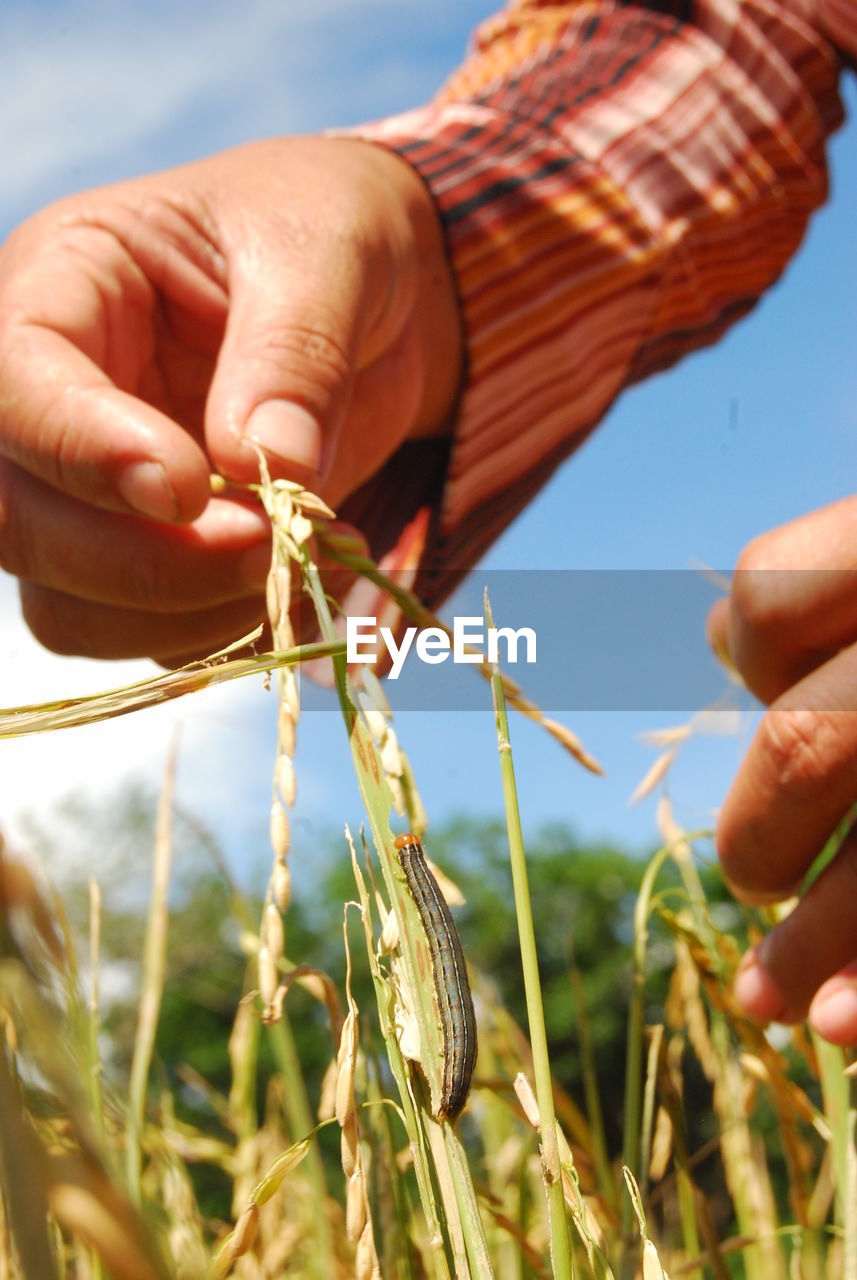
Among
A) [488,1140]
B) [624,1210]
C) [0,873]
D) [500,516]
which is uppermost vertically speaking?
[0,873]

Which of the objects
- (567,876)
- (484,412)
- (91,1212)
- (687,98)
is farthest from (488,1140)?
(567,876)

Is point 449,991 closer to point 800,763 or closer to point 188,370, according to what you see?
point 800,763

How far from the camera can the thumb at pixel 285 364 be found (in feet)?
1.91

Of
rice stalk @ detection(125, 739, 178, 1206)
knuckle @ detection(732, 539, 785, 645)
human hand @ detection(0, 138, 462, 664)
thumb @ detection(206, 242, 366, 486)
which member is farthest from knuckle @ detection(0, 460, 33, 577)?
knuckle @ detection(732, 539, 785, 645)

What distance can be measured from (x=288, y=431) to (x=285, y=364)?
0.05 metres

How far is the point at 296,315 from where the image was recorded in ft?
2.13

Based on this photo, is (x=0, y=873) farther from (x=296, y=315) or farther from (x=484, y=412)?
(x=484, y=412)

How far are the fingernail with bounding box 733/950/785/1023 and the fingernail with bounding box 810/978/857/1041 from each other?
1.7 inches

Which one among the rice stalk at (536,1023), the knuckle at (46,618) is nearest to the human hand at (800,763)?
the rice stalk at (536,1023)

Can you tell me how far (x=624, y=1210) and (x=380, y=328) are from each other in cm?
63

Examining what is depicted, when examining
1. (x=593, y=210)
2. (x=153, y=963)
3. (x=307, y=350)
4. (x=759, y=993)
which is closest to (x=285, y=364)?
(x=307, y=350)

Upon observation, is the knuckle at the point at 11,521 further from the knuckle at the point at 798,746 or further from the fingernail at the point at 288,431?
the knuckle at the point at 798,746

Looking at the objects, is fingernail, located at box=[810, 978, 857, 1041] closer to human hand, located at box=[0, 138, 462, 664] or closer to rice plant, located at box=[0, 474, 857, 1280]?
rice plant, located at box=[0, 474, 857, 1280]

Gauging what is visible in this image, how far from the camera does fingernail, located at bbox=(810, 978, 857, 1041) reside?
517 millimetres
